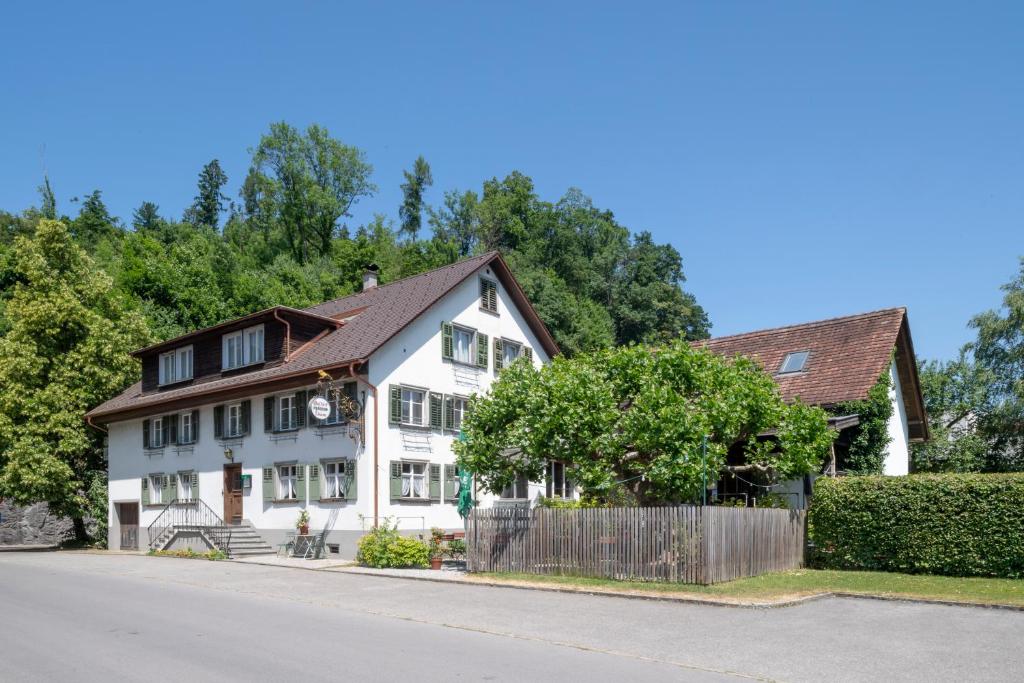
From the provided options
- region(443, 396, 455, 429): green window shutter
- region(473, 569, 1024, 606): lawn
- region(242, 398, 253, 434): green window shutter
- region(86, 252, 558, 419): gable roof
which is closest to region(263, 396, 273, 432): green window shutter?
region(86, 252, 558, 419): gable roof

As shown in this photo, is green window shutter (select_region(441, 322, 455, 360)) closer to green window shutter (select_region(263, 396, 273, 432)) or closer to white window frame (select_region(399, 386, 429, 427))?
white window frame (select_region(399, 386, 429, 427))

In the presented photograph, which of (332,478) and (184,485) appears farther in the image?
(184,485)

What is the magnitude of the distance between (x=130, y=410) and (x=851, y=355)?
83.2 ft

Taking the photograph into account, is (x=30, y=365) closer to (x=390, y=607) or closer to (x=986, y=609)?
(x=390, y=607)

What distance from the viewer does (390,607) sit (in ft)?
52.6

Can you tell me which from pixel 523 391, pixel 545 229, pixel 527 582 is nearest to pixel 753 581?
pixel 527 582

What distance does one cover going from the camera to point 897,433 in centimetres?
2866

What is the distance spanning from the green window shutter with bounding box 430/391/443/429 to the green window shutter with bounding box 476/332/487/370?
2569 mm

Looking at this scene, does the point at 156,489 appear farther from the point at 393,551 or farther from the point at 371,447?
the point at 393,551

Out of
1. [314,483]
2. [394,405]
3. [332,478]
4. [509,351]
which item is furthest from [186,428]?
[509,351]

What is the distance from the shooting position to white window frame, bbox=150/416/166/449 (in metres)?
35.3

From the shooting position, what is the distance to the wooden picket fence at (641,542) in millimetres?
18156

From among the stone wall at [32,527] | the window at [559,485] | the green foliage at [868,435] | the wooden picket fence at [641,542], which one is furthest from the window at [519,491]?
the stone wall at [32,527]

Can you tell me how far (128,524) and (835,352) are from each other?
26.5 meters
